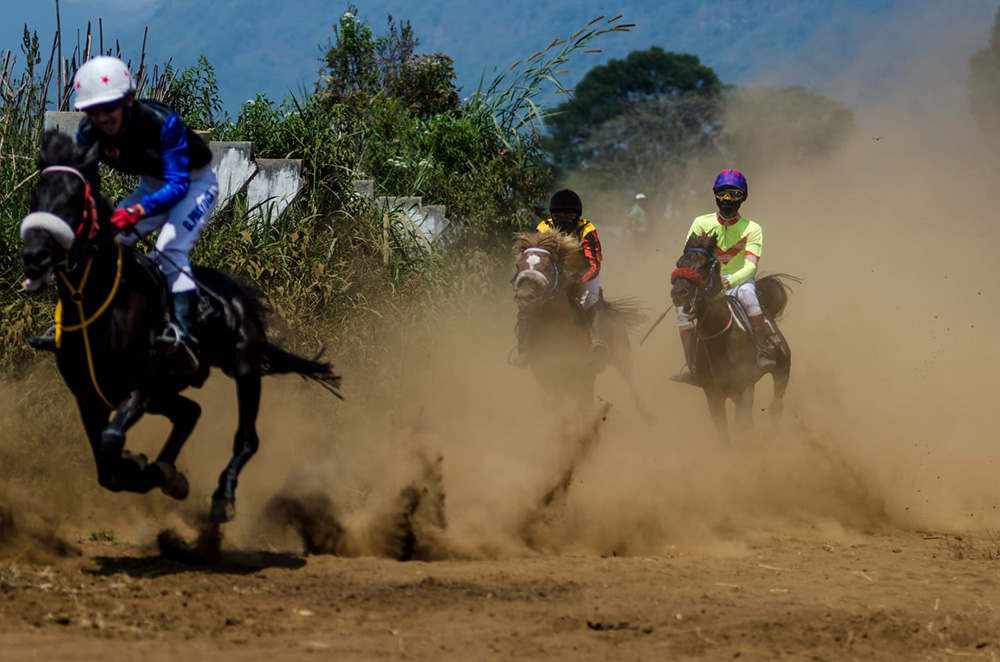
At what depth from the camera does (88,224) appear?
21.0ft

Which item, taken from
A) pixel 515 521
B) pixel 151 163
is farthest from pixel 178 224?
pixel 515 521

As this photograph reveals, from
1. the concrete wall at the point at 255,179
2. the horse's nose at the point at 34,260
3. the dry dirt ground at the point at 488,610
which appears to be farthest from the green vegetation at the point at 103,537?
the concrete wall at the point at 255,179

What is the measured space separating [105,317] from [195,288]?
72 cm

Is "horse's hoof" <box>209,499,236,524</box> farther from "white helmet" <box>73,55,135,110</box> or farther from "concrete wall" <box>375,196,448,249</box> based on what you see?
"concrete wall" <box>375,196,448,249</box>

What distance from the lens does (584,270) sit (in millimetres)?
11430

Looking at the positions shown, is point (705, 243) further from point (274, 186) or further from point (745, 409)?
point (274, 186)

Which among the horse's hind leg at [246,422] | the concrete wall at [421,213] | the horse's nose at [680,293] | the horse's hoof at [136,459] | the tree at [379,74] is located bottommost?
the horse's hoof at [136,459]

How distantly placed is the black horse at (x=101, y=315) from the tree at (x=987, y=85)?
48.3 m

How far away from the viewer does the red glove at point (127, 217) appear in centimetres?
665

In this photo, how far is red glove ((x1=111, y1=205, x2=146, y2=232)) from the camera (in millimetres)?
6652

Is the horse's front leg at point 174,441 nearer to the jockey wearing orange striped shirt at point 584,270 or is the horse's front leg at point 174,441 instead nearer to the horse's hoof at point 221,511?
the horse's hoof at point 221,511

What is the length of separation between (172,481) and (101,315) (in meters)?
1.07

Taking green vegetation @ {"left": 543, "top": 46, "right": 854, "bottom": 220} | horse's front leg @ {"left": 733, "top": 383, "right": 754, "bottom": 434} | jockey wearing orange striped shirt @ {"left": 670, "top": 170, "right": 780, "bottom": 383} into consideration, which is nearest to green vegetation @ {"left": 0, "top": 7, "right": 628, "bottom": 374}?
jockey wearing orange striped shirt @ {"left": 670, "top": 170, "right": 780, "bottom": 383}

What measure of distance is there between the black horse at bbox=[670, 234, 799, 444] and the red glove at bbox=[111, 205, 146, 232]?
17.1 feet
